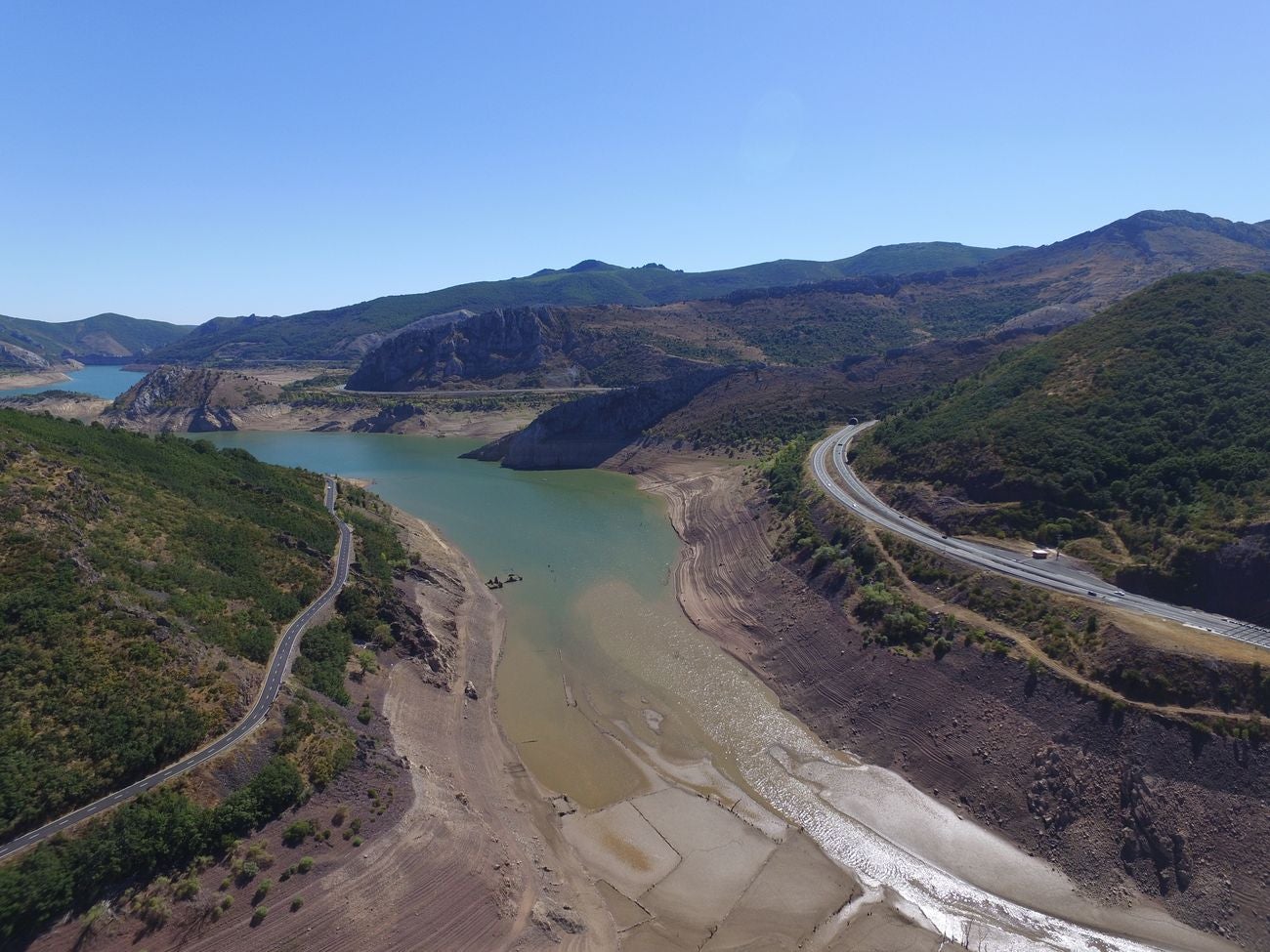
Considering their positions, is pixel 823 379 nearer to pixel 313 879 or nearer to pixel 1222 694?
pixel 1222 694

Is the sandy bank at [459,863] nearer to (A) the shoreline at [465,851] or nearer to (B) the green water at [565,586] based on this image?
(A) the shoreline at [465,851]

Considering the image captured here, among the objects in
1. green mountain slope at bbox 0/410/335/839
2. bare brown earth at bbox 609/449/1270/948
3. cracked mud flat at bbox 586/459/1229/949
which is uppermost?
green mountain slope at bbox 0/410/335/839

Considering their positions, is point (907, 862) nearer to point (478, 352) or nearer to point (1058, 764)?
point (1058, 764)

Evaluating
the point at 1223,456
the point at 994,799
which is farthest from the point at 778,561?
the point at 1223,456

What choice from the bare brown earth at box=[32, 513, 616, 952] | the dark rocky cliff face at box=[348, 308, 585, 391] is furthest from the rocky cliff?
the bare brown earth at box=[32, 513, 616, 952]

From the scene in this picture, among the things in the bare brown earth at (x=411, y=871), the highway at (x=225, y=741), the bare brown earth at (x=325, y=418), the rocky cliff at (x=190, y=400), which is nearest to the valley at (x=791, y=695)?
the bare brown earth at (x=411, y=871)

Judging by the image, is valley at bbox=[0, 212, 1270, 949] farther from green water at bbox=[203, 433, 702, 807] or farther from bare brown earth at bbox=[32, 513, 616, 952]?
green water at bbox=[203, 433, 702, 807]
